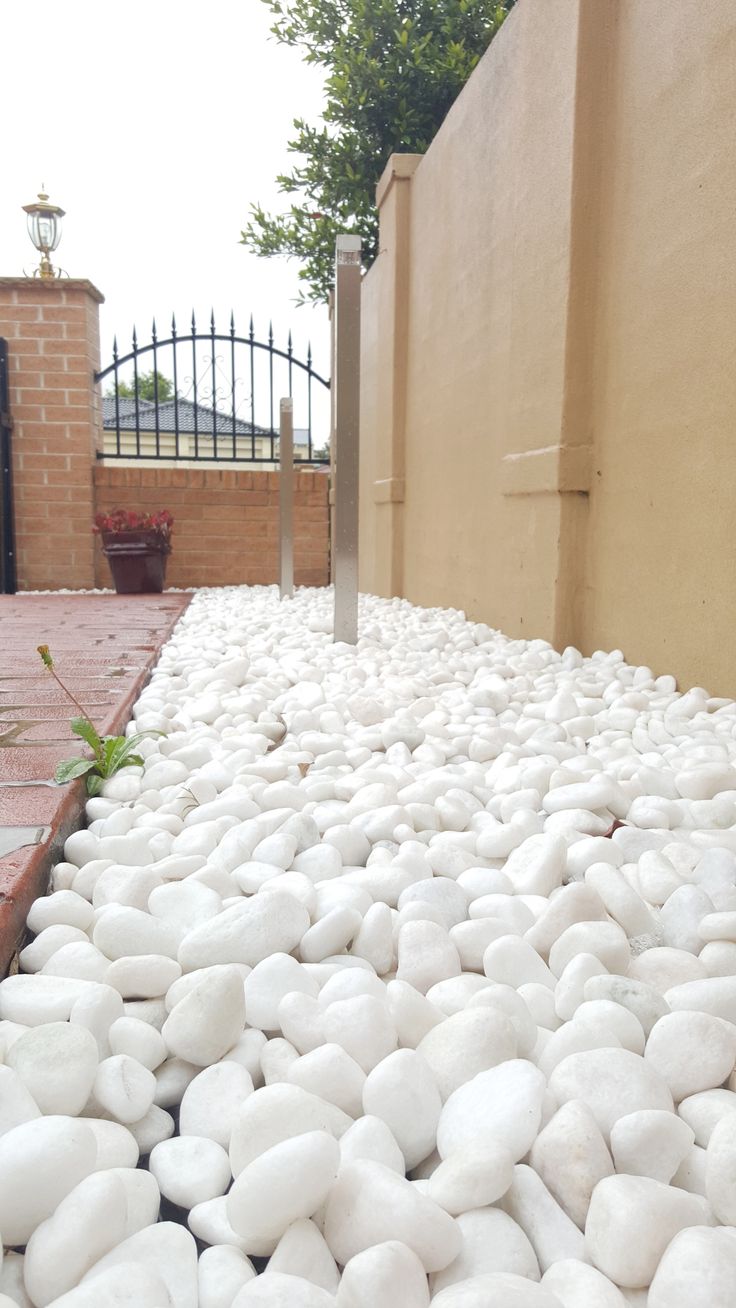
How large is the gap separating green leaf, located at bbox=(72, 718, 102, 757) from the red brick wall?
16.1 feet

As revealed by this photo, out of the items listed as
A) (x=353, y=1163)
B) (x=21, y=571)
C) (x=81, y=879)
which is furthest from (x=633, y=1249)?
(x=21, y=571)

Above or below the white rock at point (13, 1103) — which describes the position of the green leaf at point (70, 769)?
above

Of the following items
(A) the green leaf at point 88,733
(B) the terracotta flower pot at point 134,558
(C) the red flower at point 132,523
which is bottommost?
(A) the green leaf at point 88,733

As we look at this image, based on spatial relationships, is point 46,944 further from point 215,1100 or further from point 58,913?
point 215,1100

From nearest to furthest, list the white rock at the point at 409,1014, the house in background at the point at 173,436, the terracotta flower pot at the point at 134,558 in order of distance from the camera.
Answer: the white rock at the point at 409,1014
the terracotta flower pot at the point at 134,558
the house in background at the point at 173,436

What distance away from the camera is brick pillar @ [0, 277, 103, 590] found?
19.8 feet

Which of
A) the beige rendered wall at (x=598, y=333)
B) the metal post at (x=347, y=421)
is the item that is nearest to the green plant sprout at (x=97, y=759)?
the beige rendered wall at (x=598, y=333)

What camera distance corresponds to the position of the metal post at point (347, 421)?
9.47 feet

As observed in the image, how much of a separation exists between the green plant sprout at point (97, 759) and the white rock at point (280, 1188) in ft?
2.83

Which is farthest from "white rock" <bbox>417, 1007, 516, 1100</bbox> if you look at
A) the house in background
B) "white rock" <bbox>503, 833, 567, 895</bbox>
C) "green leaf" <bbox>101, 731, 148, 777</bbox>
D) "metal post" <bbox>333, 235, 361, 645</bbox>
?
the house in background

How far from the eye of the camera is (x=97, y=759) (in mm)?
1521

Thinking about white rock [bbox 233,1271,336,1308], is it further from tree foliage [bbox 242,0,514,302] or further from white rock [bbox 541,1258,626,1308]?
tree foliage [bbox 242,0,514,302]

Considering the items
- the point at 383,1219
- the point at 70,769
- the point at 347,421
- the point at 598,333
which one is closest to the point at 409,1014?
the point at 383,1219

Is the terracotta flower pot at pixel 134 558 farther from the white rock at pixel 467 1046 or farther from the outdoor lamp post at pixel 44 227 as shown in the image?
the white rock at pixel 467 1046
